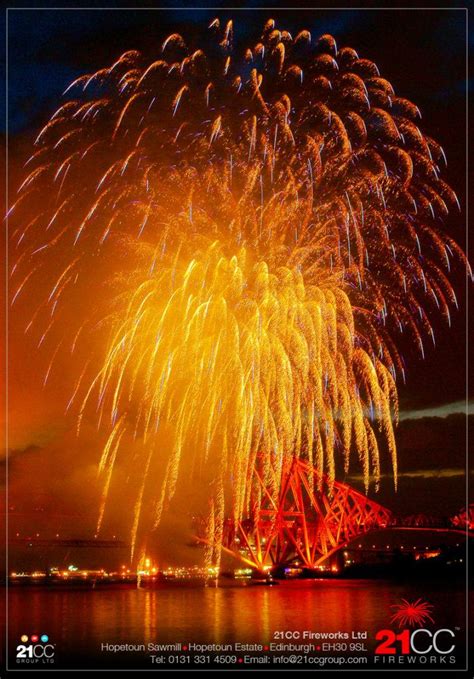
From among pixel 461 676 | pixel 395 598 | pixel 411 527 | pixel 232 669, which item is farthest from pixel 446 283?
pixel 411 527

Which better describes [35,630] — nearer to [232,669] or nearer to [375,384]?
[232,669]

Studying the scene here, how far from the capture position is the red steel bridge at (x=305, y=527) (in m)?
55.2

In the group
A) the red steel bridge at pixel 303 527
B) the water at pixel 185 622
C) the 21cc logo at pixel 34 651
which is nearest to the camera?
the 21cc logo at pixel 34 651

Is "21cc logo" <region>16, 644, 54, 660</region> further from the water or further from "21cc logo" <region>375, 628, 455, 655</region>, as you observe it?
"21cc logo" <region>375, 628, 455, 655</region>

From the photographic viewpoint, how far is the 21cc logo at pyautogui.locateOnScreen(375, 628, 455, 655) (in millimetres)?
15734

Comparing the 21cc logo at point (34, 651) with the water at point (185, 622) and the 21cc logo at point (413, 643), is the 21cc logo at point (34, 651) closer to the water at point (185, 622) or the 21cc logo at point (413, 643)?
the water at point (185, 622)

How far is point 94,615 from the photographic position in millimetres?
28172

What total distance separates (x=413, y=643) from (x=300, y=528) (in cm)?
4795

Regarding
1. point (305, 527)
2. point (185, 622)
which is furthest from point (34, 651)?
point (305, 527)

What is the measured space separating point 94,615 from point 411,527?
148 ft

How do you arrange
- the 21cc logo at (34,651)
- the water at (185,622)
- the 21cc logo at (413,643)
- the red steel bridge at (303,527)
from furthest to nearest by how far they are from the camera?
the red steel bridge at (303,527) → the water at (185,622) → the 21cc logo at (34,651) → the 21cc logo at (413,643)

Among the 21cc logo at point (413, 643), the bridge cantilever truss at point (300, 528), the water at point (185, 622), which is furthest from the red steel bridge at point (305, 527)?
the 21cc logo at point (413, 643)

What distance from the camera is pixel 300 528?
206 feet

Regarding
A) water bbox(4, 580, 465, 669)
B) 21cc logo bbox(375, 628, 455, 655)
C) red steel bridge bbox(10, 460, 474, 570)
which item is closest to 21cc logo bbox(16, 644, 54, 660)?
water bbox(4, 580, 465, 669)
